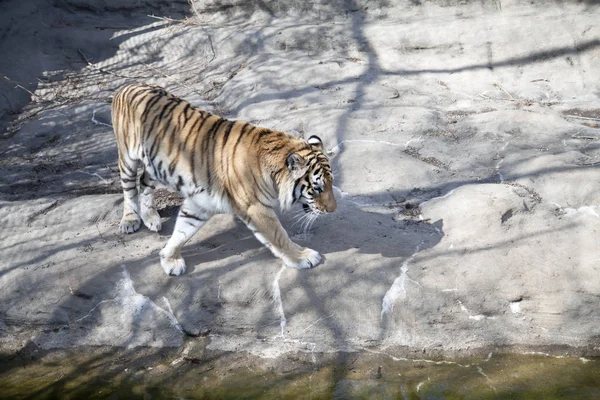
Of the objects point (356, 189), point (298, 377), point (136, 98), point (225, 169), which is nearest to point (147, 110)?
point (136, 98)

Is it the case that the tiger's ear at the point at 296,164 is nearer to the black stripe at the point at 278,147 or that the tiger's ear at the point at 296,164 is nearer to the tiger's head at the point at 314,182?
the tiger's head at the point at 314,182

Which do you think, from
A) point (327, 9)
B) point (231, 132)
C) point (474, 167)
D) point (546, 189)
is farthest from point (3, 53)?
point (546, 189)

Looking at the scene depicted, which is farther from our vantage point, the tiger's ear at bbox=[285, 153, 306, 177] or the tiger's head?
the tiger's head

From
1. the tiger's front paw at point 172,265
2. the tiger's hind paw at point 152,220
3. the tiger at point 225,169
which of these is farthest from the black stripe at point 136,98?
the tiger's front paw at point 172,265

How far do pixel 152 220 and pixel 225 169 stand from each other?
1.07 meters

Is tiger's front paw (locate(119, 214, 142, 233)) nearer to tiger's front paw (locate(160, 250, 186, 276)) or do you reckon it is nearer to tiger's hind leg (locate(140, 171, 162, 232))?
tiger's hind leg (locate(140, 171, 162, 232))

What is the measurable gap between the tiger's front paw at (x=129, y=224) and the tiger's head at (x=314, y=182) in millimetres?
1516

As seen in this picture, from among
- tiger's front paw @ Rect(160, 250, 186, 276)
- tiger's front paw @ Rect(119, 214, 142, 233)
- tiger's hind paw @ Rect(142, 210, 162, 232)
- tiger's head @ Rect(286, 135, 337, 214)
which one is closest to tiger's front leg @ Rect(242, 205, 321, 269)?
tiger's head @ Rect(286, 135, 337, 214)

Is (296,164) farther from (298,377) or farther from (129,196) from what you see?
(129,196)

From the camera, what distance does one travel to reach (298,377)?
4195 millimetres

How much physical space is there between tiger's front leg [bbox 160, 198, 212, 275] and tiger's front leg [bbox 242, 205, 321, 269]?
0.34m

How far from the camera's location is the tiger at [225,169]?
4461mm

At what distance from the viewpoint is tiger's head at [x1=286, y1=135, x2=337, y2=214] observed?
4414mm

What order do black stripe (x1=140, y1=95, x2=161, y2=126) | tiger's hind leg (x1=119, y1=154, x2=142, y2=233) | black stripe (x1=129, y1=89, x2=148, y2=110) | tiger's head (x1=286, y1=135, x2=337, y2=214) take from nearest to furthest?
tiger's head (x1=286, y1=135, x2=337, y2=214) < black stripe (x1=140, y1=95, x2=161, y2=126) < black stripe (x1=129, y1=89, x2=148, y2=110) < tiger's hind leg (x1=119, y1=154, x2=142, y2=233)
